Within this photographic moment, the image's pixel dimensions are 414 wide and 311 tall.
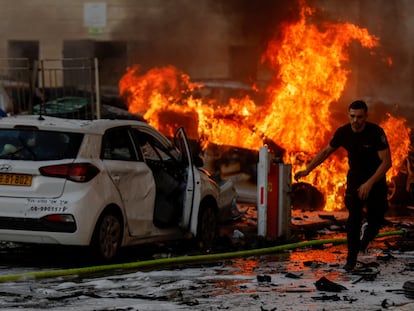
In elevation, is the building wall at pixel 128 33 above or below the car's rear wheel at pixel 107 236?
above

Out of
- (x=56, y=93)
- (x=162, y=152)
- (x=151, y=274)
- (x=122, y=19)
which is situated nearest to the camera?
(x=151, y=274)

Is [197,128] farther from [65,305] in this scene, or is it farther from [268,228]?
[65,305]

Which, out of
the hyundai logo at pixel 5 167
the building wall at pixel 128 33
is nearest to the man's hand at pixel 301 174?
the hyundai logo at pixel 5 167

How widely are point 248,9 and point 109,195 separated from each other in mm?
15036

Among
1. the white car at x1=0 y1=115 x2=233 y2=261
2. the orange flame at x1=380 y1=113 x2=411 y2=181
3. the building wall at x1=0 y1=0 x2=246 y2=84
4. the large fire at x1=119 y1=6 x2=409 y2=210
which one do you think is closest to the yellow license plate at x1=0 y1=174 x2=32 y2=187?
the white car at x1=0 y1=115 x2=233 y2=261

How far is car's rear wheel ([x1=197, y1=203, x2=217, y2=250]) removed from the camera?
12.3 metres

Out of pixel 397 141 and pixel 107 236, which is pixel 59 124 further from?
pixel 397 141

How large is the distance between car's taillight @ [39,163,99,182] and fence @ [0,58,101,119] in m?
8.17

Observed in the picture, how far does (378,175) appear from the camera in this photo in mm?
10188

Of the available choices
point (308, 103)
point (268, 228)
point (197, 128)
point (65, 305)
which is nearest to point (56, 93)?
point (197, 128)

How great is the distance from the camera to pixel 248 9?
25.2m

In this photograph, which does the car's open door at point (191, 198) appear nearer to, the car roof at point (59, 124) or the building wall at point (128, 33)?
the car roof at point (59, 124)

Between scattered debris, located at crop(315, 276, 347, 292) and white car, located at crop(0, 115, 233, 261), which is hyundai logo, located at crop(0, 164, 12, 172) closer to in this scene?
white car, located at crop(0, 115, 233, 261)

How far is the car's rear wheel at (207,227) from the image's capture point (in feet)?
40.2
